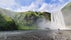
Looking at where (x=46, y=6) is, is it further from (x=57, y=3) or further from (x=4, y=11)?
(x=4, y=11)

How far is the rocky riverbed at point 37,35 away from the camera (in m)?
5.10

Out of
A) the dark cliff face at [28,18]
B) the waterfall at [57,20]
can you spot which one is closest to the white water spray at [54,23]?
the waterfall at [57,20]

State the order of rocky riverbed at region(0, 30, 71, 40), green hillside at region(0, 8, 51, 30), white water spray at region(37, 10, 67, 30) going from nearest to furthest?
rocky riverbed at region(0, 30, 71, 40) < green hillside at region(0, 8, 51, 30) < white water spray at region(37, 10, 67, 30)

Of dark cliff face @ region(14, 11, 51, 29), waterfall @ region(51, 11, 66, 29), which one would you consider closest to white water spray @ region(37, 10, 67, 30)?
waterfall @ region(51, 11, 66, 29)

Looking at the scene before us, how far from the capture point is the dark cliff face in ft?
17.4

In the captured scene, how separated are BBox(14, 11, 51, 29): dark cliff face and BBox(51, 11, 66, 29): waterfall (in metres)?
0.14

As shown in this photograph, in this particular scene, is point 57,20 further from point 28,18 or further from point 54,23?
point 28,18

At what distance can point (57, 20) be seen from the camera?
5.43 m

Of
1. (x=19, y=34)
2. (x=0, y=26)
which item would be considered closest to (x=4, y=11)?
(x=0, y=26)

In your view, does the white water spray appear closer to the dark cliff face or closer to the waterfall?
the waterfall

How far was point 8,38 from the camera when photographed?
506 centimetres

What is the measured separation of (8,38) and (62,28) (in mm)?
1643

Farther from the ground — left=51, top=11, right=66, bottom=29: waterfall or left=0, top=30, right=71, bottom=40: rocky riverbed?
left=51, top=11, right=66, bottom=29: waterfall

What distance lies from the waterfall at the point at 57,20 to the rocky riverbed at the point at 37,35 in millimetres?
167
